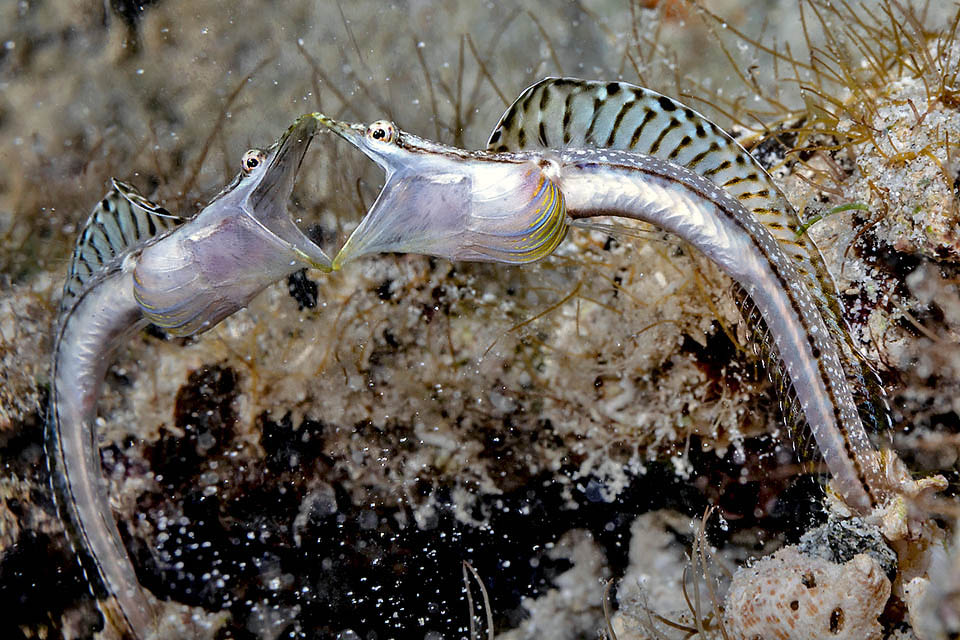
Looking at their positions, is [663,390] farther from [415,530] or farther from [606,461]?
[415,530]

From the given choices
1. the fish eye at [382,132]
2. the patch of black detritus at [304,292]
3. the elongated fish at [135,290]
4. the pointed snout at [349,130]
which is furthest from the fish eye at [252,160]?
the patch of black detritus at [304,292]

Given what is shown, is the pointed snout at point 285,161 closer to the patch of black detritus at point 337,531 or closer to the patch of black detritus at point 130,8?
the patch of black detritus at point 337,531

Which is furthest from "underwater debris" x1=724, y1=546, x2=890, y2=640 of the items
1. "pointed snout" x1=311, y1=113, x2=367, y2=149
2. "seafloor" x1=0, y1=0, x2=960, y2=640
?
"pointed snout" x1=311, y1=113, x2=367, y2=149

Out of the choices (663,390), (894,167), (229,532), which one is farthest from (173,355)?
(894,167)

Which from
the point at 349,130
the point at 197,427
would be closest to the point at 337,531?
the point at 197,427

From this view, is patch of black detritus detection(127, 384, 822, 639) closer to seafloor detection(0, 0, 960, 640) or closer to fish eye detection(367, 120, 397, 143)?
seafloor detection(0, 0, 960, 640)

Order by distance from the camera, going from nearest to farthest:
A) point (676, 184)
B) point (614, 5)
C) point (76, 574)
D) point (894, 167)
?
point (676, 184) < point (894, 167) < point (76, 574) < point (614, 5)
